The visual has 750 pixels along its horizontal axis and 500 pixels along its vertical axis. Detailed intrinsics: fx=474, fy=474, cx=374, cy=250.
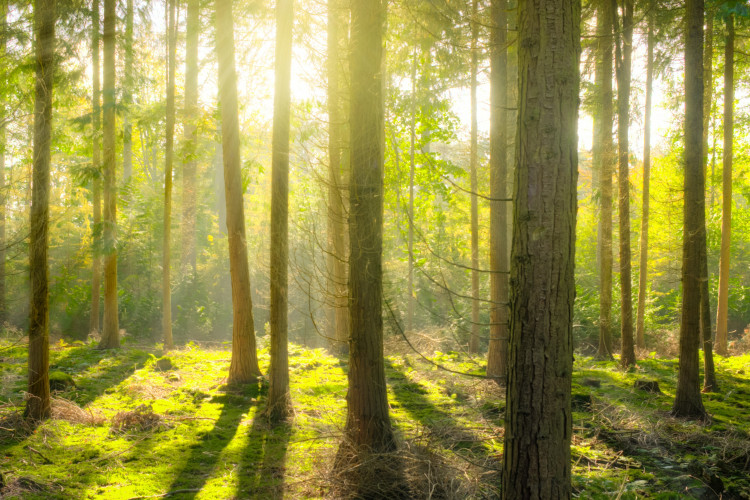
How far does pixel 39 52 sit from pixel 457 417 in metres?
7.58

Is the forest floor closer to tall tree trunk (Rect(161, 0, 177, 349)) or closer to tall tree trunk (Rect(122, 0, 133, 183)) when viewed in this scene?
tall tree trunk (Rect(161, 0, 177, 349))

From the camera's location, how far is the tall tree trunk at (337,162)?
18.0 ft

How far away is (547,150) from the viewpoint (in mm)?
3258

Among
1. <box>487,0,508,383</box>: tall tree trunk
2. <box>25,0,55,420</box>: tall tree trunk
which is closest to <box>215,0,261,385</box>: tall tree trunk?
<box>25,0,55,420</box>: tall tree trunk

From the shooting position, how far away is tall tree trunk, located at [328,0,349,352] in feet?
18.0

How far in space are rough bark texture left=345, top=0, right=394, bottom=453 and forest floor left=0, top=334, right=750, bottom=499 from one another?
0.46m

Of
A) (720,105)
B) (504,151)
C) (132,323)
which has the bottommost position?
(132,323)

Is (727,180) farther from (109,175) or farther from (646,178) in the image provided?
(109,175)

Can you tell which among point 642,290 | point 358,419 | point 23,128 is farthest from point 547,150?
point 642,290

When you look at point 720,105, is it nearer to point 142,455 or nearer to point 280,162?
point 280,162

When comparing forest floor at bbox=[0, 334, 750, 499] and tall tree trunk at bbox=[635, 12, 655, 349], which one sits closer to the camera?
forest floor at bbox=[0, 334, 750, 499]

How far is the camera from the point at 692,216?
7410mm

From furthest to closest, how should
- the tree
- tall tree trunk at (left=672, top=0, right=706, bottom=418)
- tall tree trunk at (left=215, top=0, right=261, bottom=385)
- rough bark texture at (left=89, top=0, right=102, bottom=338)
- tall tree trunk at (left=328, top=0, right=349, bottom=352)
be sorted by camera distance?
rough bark texture at (left=89, top=0, right=102, bottom=338)
tall tree trunk at (left=215, top=0, right=261, bottom=385)
tall tree trunk at (left=672, top=0, right=706, bottom=418)
tall tree trunk at (left=328, top=0, right=349, bottom=352)
the tree

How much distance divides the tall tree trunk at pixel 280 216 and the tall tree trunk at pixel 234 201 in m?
1.58
